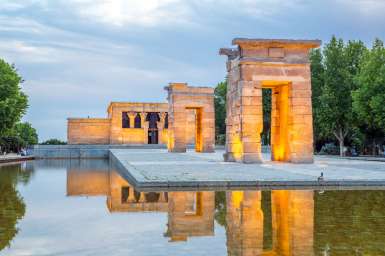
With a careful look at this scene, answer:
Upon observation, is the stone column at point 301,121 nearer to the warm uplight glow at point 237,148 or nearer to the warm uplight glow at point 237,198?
Result: the warm uplight glow at point 237,148

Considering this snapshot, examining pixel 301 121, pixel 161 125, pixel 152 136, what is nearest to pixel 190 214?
pixel 301 121

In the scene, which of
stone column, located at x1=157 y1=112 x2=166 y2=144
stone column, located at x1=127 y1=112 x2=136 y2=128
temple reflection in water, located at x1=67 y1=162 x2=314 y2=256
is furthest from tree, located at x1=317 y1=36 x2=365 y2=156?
temple reflection in water, located at x1=67 y1=162 x2=314 y2=256

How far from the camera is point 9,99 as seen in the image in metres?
Answer: 37.7

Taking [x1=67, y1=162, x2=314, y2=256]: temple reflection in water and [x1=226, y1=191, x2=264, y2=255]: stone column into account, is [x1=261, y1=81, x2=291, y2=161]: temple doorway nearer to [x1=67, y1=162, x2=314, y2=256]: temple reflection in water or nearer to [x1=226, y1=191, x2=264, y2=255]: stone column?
[x1=67, y1=162, x2=314, y2=256]: temple reflection in water

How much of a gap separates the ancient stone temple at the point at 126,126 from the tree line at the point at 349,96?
63.7ft

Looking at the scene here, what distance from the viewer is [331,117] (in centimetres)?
4238

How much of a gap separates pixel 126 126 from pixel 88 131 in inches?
215

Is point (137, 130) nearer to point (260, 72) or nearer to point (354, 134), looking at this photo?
point (354, 134)

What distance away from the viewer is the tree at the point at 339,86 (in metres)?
42.6

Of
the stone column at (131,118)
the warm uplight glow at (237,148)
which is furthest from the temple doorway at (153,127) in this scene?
the warm uplight glow at (237,148)

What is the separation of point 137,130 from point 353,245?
6310 centimetres

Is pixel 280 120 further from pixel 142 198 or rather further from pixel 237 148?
pixel 142 198

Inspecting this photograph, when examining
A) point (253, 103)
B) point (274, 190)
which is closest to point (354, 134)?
point (253, 103)

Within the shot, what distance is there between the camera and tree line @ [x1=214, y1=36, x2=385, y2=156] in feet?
124
